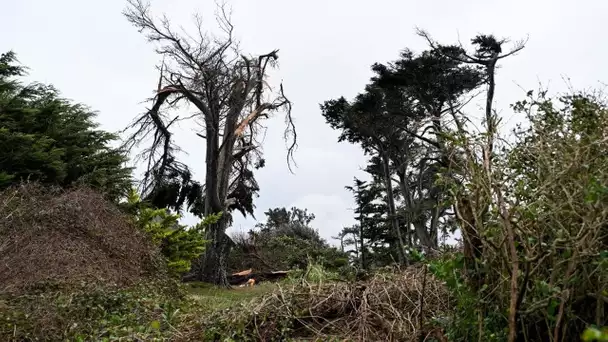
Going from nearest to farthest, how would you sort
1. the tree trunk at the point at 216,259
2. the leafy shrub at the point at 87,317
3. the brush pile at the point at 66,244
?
1. the leafy shrub at the point at 87,317
2. the brush pile at the point at 66,244
3. the tree trunk at the point at 216,259

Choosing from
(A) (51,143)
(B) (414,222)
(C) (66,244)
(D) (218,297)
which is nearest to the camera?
(C) (66,244)

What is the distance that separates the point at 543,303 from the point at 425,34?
17.3 meters

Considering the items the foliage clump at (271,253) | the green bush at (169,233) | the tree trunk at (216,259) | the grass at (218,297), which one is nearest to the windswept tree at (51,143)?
the green bush at (169,233)

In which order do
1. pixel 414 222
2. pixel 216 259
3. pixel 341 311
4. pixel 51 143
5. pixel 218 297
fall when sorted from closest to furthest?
pixel 341 311 < pixel 218 297 < pixel 51 143 < pixel 216 259 < pixel 414 222

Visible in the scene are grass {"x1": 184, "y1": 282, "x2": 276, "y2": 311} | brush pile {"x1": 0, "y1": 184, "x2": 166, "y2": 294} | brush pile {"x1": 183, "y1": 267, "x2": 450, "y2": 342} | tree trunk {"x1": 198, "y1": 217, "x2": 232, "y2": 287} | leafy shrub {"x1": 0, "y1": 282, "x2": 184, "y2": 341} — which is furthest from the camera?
tree trunk {"x1": 198, "y1": 217, "x2": 232, "y2": 287}

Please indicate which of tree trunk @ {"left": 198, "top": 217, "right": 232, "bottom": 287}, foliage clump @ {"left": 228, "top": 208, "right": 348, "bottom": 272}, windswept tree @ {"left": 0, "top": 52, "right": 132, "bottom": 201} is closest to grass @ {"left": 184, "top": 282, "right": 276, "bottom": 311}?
tree trunk @ {"left": 198, "top": 217, "right": 232, "bottom": 287}

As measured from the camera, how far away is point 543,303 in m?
2.71

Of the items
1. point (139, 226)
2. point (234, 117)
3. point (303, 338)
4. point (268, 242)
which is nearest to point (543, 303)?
point (303, 338)

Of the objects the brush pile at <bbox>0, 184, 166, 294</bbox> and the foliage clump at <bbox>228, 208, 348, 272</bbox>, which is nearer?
the brush pile at <bbox>0, 184, 166, 294</bbox>

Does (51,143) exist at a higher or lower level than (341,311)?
higher

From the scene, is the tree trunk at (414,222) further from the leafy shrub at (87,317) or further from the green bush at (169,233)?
the leafy shrub at (87,317)

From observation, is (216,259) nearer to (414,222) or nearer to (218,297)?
(218,297)

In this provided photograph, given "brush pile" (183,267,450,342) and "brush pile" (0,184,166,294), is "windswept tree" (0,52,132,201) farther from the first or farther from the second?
Result: "brush pile" (183,267,450,342)

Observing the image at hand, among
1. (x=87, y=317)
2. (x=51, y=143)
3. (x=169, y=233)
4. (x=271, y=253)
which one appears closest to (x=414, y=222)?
(x=271, y=253)
